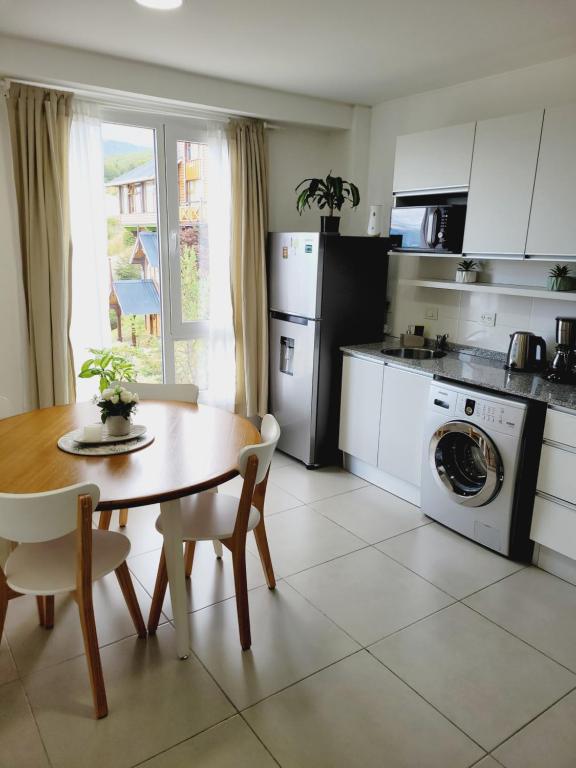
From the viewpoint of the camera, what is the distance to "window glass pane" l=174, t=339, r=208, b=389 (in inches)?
161

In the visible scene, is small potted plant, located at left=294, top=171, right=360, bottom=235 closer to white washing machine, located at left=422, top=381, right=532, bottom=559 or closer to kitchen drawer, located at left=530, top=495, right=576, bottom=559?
white washing machine, located at left=422, top=381, right=532, bottom=559

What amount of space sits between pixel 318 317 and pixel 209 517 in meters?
1.81

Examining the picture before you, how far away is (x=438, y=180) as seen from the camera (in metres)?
3.29

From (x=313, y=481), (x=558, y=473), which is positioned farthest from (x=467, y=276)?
(x=313, y=481)

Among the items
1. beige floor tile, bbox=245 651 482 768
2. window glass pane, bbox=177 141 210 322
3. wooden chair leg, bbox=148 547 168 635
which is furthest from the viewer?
window glass pane, bbox=177 141 210 322

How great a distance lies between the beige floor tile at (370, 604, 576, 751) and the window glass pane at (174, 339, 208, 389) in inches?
96.3

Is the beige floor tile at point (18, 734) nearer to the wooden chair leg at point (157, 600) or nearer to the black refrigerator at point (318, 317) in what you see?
the wooden chair leg at point (157, 600)

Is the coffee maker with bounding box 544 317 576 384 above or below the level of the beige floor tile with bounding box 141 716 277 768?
above

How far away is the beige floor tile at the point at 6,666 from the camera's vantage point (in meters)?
2.02

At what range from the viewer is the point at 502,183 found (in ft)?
9.67

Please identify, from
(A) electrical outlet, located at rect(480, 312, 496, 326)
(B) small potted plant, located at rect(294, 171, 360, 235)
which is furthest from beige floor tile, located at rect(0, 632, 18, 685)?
(A) electrical outlet, located at rect(480, 312, 496, 326)

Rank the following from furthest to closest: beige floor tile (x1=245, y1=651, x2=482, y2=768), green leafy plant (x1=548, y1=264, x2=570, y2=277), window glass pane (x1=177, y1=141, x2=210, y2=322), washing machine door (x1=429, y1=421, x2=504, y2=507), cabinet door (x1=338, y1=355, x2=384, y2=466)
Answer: window glass pane (x1=177, y1=141, x2=210, y2=322) < cabinet door (x1=338, y1=355, x2=384, y2=466) < green leafy plant (x1=548, y1=264, x2=570, y2=277) < washing machine door (x1=429, y1=421, x2=504, y2=507) < beige floor tile (x1=245, y1=651, x2=482, y2=768)

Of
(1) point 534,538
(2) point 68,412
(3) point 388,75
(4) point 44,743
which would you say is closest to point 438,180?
(3) point 388,75

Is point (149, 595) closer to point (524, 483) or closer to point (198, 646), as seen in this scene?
point (198, 646)
